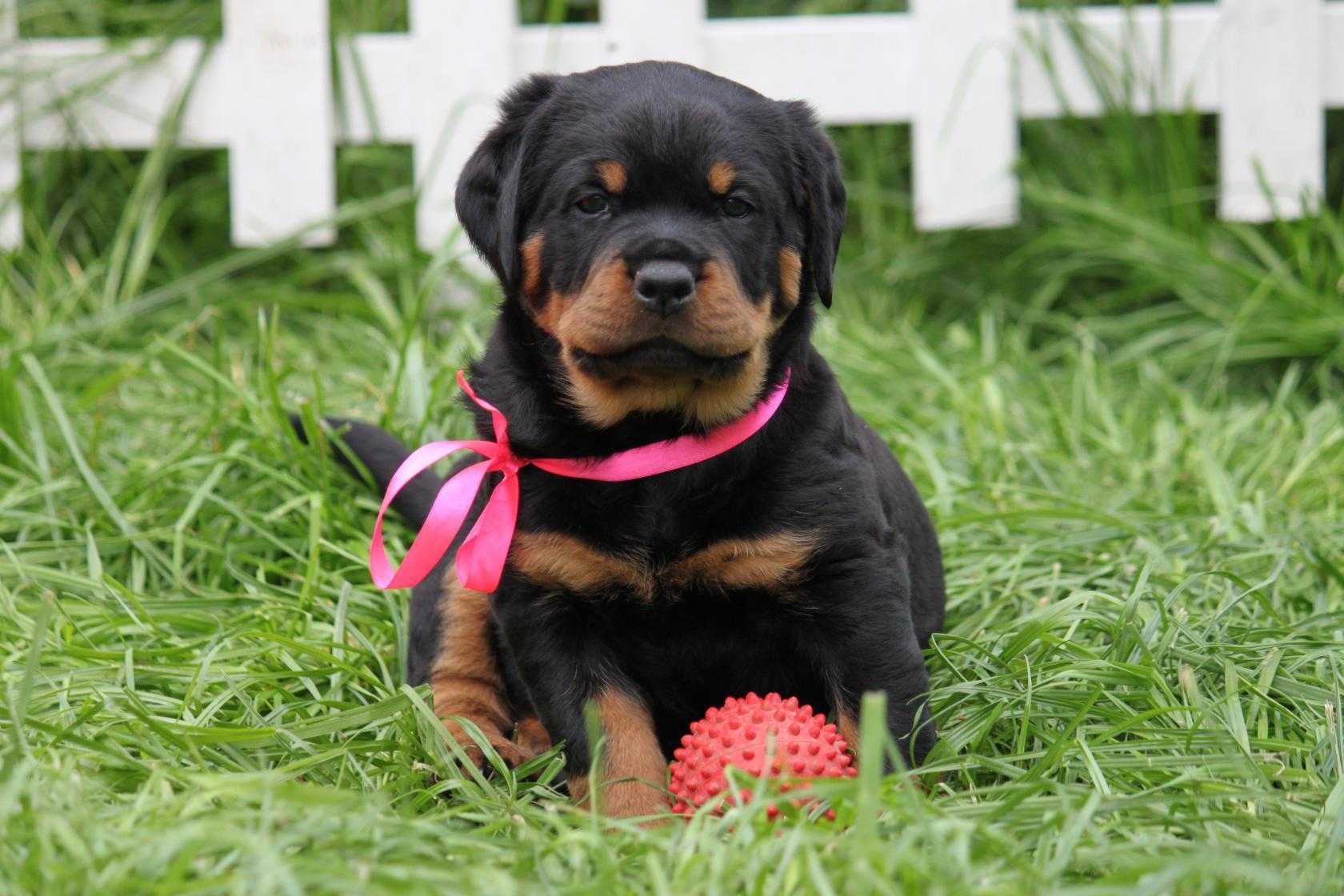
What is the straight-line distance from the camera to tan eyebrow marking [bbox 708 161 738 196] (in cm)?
230

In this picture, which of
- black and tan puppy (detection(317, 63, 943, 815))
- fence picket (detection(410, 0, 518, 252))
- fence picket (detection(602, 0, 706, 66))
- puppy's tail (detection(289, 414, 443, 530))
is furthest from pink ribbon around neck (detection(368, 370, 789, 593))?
fence picket (detection(602, 0, 706, 66))

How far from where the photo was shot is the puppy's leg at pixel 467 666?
2.64 metres

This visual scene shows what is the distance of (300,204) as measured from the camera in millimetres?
4613

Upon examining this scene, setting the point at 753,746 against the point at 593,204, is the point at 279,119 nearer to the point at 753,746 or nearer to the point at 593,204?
the point at 593,204

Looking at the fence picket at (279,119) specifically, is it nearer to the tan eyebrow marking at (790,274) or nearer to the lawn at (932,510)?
the lawn at (932,510)

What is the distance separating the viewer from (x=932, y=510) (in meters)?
3.30

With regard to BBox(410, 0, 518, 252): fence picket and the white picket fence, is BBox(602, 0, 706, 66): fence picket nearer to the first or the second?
the white picket fence

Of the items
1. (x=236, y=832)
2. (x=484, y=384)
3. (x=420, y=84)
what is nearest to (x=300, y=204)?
(x=420, y=84)

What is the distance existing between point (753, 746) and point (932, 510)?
1.30 m

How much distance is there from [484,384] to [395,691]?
538mm

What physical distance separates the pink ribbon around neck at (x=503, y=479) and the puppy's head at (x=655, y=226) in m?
0.05

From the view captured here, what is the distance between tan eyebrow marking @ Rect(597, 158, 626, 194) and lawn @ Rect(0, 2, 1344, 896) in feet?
2.78

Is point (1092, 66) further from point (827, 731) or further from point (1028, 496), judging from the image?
point (827, 731)

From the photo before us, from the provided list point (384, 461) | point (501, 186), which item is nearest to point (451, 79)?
point (384, 461)
